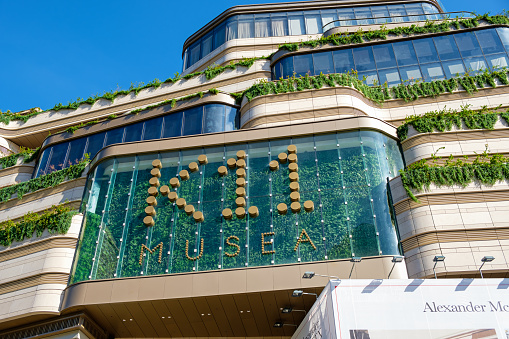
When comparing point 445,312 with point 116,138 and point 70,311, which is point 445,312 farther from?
point 116,138

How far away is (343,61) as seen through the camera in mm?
30750

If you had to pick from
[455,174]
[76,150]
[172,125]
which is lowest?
[455,174]

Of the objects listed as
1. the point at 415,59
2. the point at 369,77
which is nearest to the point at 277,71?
the point at 369,77

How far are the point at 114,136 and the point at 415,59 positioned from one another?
62.3 ft

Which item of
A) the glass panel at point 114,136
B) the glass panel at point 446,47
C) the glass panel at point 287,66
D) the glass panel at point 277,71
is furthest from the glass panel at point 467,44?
the glass panel at point 114,136

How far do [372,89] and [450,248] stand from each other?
12238 millimetres

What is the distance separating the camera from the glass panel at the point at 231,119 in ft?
93.1

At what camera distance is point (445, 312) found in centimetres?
1614

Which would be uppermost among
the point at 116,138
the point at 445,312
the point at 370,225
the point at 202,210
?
the point at 116,138

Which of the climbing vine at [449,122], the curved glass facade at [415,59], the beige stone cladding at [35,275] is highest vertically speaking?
the curved glass facade at [415,59]

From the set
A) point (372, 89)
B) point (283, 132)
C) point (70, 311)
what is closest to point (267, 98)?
point (283, 132)

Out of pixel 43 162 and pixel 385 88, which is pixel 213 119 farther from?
pixel 43 162

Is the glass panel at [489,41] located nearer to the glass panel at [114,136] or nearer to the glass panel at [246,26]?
the glass panel at [246,26]

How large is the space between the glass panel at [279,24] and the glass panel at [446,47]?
569 inches
